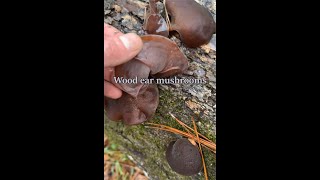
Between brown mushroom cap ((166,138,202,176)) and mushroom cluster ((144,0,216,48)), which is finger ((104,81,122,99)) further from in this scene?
brown mushroom cap ((166,138,202,176))

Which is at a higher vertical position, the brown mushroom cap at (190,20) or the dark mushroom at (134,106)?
the brown mushroom cap at (190,20)

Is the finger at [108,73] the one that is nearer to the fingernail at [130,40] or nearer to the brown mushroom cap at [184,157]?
the fingernail at [130,40]

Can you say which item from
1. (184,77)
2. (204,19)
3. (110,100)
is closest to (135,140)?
(110,100)

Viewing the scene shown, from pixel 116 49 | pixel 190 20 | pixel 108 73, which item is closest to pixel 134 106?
pixel 108 73

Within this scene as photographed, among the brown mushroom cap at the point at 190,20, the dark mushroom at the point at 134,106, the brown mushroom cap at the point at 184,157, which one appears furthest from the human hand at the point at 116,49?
the brown mushroom cap at the point at 184,157

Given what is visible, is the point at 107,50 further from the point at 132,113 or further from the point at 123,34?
the point at 132,113

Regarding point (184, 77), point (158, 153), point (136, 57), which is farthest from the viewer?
point (158, 153)

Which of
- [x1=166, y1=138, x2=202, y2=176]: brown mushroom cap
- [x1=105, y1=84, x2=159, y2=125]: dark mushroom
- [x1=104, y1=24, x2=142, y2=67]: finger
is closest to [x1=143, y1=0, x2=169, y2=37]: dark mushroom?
[x1=104, y1=24, x2=142, y2=67]: finger
